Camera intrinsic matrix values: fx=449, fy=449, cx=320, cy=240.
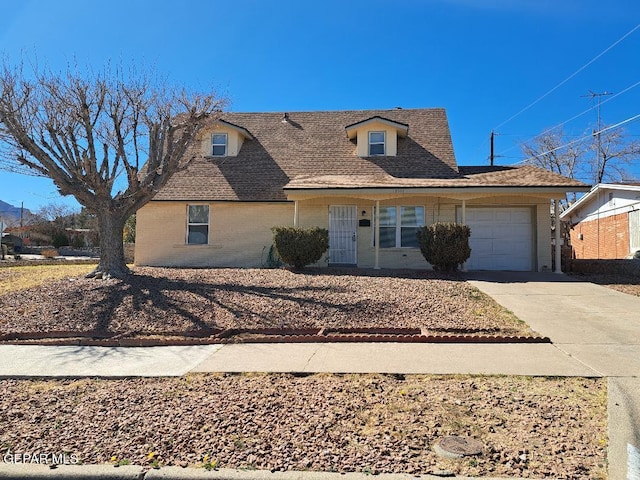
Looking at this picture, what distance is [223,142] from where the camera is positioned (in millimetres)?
18844

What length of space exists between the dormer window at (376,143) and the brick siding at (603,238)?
1173cm

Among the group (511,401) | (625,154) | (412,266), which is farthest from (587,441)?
(625,154)

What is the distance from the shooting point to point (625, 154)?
122 feet

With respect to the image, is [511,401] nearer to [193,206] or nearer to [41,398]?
[41,398]

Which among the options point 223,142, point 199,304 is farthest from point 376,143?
point 199,304

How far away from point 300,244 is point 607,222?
17.2 m

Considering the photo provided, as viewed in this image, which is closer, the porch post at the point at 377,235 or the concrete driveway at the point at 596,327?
the concrete driveway at the point at 596,327

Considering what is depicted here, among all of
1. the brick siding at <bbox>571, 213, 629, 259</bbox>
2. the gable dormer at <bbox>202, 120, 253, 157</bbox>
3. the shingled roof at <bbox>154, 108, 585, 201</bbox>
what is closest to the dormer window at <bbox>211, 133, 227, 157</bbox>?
the gable dormer at <bbox>202, 120, 253, 157</bbox>

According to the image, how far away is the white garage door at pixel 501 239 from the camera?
15688 mm

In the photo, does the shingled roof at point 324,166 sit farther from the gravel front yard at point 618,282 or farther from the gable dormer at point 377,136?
the gravel front yard at point 618,282

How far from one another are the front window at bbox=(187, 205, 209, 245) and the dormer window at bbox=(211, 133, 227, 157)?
281cm

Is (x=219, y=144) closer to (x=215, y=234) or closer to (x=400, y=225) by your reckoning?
(x=215, y=234)

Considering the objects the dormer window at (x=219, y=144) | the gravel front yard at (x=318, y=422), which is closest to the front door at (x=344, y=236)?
the dormer window at (x=219, y=144)

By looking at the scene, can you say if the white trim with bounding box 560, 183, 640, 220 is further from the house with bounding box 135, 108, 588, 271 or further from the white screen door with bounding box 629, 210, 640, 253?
the house with bounding box 135, 108, 588, 271
